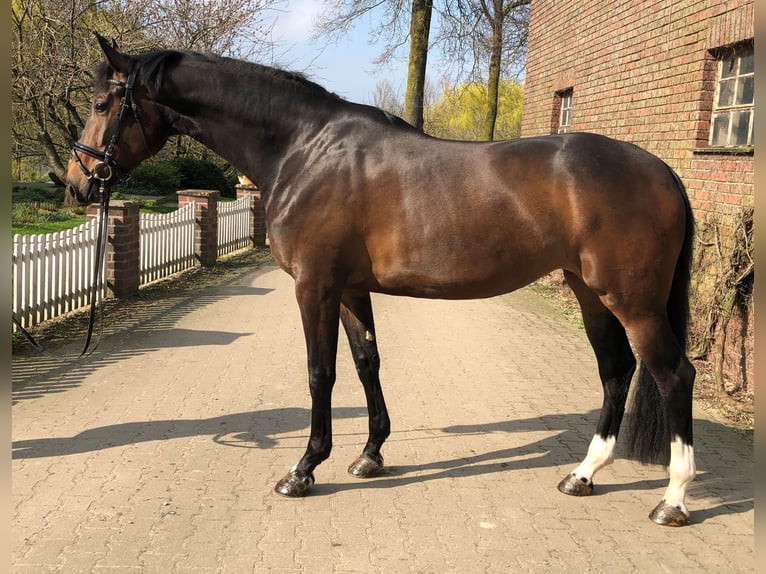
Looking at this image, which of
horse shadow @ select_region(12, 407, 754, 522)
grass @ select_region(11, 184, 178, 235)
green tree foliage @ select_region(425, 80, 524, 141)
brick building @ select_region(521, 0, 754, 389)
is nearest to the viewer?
horse shadow @ select_region(12, 407, 754, 522)

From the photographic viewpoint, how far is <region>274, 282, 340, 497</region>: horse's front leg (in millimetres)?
3449

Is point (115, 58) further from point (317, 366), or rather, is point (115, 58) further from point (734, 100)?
point (734, 100)

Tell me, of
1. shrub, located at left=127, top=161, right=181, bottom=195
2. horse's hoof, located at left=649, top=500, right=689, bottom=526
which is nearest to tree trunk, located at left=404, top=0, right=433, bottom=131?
shrub, located at left=127, top=161, right=181, bottom=195

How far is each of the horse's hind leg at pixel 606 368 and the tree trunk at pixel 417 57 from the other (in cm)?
1140

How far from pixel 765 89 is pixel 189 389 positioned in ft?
16.2

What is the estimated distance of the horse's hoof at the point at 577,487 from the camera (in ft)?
12.1

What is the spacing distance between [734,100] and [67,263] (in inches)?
267

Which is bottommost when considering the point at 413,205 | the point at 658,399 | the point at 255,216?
the point at 658,399

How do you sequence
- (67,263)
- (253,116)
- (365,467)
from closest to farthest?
(253,116)
(365,467)
(67,263)

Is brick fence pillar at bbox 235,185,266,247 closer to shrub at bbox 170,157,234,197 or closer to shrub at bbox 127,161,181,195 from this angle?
shrub at bbox 127,161,181,195

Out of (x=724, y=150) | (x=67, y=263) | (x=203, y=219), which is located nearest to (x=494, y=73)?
(x=203, y=219)

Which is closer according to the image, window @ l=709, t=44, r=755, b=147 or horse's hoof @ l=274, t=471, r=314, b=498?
horse's hoof @ l=274, t=471, r=314, b=498

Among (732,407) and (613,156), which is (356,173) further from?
(732,407)

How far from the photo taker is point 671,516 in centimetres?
334
